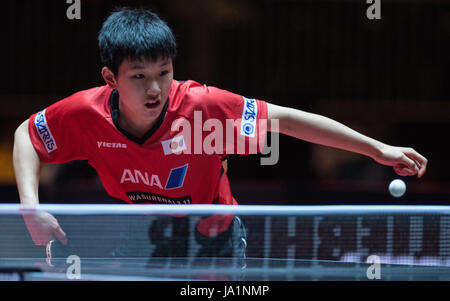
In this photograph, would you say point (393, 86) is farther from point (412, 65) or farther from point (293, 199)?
point (293, 199)

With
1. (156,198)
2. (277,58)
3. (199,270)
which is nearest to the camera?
(199,270)

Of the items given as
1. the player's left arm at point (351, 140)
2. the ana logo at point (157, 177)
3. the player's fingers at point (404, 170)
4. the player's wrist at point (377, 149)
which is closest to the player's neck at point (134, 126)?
the ana logo at point (157, 177)

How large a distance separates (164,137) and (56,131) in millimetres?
427

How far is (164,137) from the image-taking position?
2.33 meters

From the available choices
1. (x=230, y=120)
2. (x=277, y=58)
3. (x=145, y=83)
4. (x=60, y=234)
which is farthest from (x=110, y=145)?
(x=277, y=58)

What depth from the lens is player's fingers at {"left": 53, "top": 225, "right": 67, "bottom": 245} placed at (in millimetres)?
1730

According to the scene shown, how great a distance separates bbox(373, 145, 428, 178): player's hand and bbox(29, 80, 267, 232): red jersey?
465 millimetres

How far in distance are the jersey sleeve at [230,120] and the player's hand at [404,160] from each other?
463 mm

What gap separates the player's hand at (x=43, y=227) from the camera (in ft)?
5.52

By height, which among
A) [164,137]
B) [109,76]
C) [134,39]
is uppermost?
[134,39]

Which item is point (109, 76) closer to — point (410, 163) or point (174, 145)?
point (174, 145)

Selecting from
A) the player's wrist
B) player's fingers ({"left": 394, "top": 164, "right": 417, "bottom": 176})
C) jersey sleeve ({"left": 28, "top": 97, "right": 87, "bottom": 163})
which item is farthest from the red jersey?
player's fingers ({"left": 394, "top": 164, "right": 417, "bottom": 176})

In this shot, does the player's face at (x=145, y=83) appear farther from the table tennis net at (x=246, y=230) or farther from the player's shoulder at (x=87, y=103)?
the table tennis net at (x=246, y=230)
